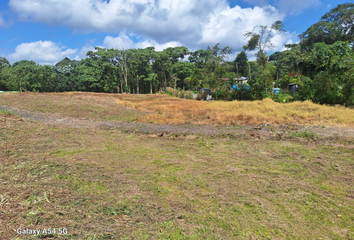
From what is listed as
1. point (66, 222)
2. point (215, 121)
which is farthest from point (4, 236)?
point (215, 121)

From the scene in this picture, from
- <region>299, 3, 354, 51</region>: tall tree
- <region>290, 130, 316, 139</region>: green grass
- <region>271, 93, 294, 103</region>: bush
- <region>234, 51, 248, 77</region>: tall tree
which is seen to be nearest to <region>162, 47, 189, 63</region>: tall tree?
<region>234, 51, 248, 77</region>: tall tree

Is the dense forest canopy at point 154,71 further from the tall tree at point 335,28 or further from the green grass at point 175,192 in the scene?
the green grass at point 175,192

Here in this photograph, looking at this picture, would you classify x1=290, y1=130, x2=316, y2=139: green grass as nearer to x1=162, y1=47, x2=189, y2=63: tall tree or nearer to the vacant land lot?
the vacant land lot

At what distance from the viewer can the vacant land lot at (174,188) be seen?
270 centimetres

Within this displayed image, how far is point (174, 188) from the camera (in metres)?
3.89

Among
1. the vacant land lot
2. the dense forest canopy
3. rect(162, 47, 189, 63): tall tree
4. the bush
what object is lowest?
the vacant land lot

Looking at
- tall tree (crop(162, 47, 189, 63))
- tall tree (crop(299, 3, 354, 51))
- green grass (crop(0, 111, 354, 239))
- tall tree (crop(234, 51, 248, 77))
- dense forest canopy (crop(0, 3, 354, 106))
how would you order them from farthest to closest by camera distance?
tall tree (crop(234, 51, 248, 77))
tall tree (crop(162, 47, 189, 63))
tall tree (crop(299, 3, 354, 51))
dense forest canopy (crop(0, 3, 354, 106))
green grass (crop(0, 111, 354, 239))

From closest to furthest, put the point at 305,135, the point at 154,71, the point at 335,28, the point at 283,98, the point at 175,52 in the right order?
1. the point at 305,135
2. the point at 283,98
3. the point at 335,28
4. the point at 154,71
5. the point at 175,52

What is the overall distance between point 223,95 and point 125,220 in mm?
24201

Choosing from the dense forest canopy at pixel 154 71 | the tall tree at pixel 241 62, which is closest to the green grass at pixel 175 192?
the dense forest canopy at pixel 154 71

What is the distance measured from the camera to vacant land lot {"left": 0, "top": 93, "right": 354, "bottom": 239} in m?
2.70

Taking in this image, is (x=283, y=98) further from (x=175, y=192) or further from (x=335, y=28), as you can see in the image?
(x=335, y=28)

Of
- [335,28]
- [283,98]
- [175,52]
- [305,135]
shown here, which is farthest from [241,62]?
[305,135]

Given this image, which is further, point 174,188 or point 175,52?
point 175,52
